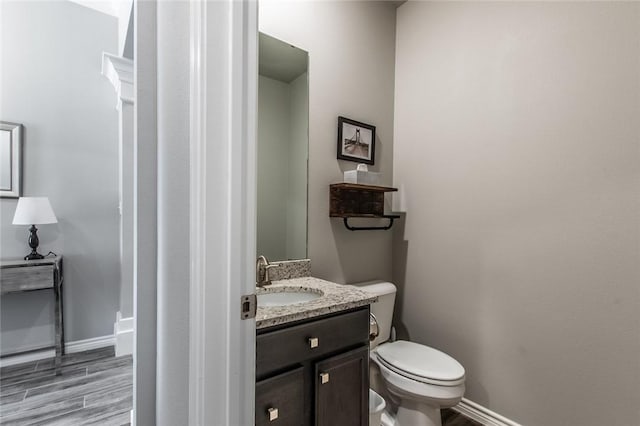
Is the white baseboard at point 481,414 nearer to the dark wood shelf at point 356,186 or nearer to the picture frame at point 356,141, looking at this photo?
the dark wood shelf at point 356,186

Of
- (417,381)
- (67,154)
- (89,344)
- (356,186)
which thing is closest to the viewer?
(417,381)

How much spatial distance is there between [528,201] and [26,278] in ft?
10.2

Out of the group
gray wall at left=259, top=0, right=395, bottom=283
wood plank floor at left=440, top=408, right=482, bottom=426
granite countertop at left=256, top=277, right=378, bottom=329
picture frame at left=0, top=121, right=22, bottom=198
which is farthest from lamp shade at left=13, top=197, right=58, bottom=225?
wood plank floor at left=440, top=408, right=482, bottom=426

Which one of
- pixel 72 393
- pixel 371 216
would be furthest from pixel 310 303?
pixel 72 393

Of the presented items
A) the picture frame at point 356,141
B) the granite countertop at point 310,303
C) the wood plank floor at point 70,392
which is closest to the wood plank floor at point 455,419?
the granite countertop at point 310,303

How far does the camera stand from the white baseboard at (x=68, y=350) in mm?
2139

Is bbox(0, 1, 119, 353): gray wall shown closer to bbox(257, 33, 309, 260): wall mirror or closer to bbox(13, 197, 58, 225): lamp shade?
bbox(13, 197, 58, 225): lamp shade

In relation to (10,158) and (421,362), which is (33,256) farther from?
(421,362)

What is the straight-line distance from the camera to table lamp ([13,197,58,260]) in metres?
1.99

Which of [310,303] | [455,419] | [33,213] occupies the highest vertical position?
[33,213]

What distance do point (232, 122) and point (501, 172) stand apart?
5.00 ft

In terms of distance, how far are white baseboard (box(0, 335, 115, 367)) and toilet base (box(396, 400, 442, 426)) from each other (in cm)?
240

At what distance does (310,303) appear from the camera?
117 cm

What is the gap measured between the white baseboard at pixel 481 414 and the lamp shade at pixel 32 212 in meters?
2.96
